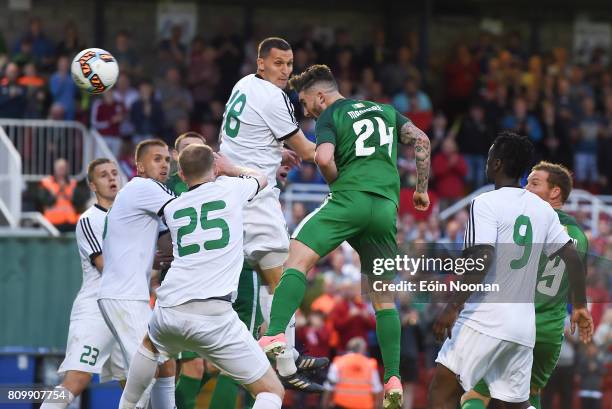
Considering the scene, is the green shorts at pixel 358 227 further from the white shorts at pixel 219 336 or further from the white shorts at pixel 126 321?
the white shorts at pixel 126 321

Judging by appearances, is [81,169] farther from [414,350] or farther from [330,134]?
[330,134]

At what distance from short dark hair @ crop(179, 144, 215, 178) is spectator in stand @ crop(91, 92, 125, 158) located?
33.2 ft

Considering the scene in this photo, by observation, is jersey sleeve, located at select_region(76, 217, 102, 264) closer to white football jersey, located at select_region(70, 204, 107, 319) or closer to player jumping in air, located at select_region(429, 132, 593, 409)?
white football jersey, located at select_region(70, 204, 107, 319)

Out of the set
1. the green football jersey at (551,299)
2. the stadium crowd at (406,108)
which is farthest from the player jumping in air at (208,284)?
the stadium crowd at (406,108)

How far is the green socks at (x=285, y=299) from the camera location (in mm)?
10117

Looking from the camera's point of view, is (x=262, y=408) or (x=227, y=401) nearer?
(x=262, y=408)

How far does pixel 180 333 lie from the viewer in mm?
9555

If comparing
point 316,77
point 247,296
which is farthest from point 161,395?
point 316,77

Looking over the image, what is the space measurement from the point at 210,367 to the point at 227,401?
145cm

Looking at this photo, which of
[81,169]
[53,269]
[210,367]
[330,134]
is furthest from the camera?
[81,169]

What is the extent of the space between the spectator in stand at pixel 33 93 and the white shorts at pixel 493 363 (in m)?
10.6

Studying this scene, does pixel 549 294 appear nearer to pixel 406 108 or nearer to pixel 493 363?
pixel 493 363

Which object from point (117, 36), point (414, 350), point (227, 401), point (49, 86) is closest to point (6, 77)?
point (49, 86)

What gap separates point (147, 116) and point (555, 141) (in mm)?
7122
